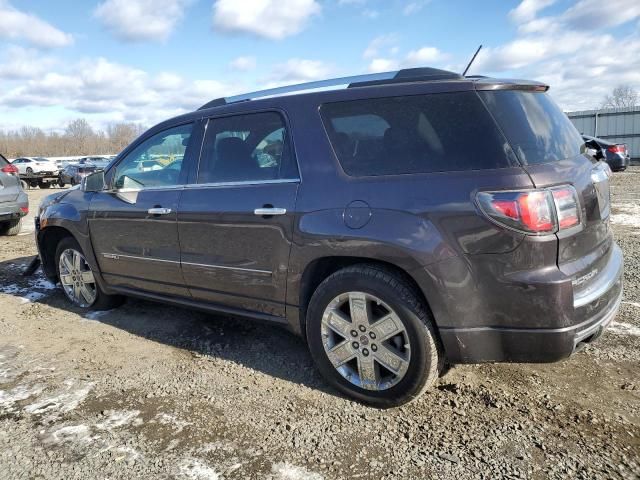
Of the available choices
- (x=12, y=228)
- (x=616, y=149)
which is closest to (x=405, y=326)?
(x=12, y=228)

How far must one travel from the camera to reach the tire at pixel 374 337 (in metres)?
2.71

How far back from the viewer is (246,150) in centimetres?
348

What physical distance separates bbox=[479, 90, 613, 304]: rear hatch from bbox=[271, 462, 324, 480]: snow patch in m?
1.56

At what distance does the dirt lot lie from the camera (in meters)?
2.43

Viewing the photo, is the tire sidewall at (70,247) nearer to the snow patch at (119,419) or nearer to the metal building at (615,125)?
the snow patch at (119,419)

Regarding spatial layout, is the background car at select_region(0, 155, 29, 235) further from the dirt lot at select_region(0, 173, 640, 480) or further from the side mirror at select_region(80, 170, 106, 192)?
the dirt lot at select_region(0, 173, 640, 480)

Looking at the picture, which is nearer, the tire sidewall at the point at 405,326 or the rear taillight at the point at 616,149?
the tire sidewall at the point at 405,326

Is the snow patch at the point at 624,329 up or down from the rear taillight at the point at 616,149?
down

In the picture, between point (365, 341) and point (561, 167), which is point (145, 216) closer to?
point (365, 341)

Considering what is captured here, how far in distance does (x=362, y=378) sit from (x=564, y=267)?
1.26 m

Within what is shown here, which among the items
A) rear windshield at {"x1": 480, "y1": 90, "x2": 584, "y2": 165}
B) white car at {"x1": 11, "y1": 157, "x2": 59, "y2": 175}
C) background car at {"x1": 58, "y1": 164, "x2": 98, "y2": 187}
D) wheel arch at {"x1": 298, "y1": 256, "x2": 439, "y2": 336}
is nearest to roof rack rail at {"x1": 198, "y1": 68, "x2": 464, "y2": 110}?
rear windshield at {"x1": 480, "y1": 90, "x2": 584, "y2": 165}

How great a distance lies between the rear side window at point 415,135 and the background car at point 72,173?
27099mm

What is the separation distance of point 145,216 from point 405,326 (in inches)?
90.4

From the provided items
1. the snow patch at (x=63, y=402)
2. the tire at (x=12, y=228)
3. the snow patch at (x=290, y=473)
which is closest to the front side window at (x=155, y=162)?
the snow patch at (x=63, y=402)
